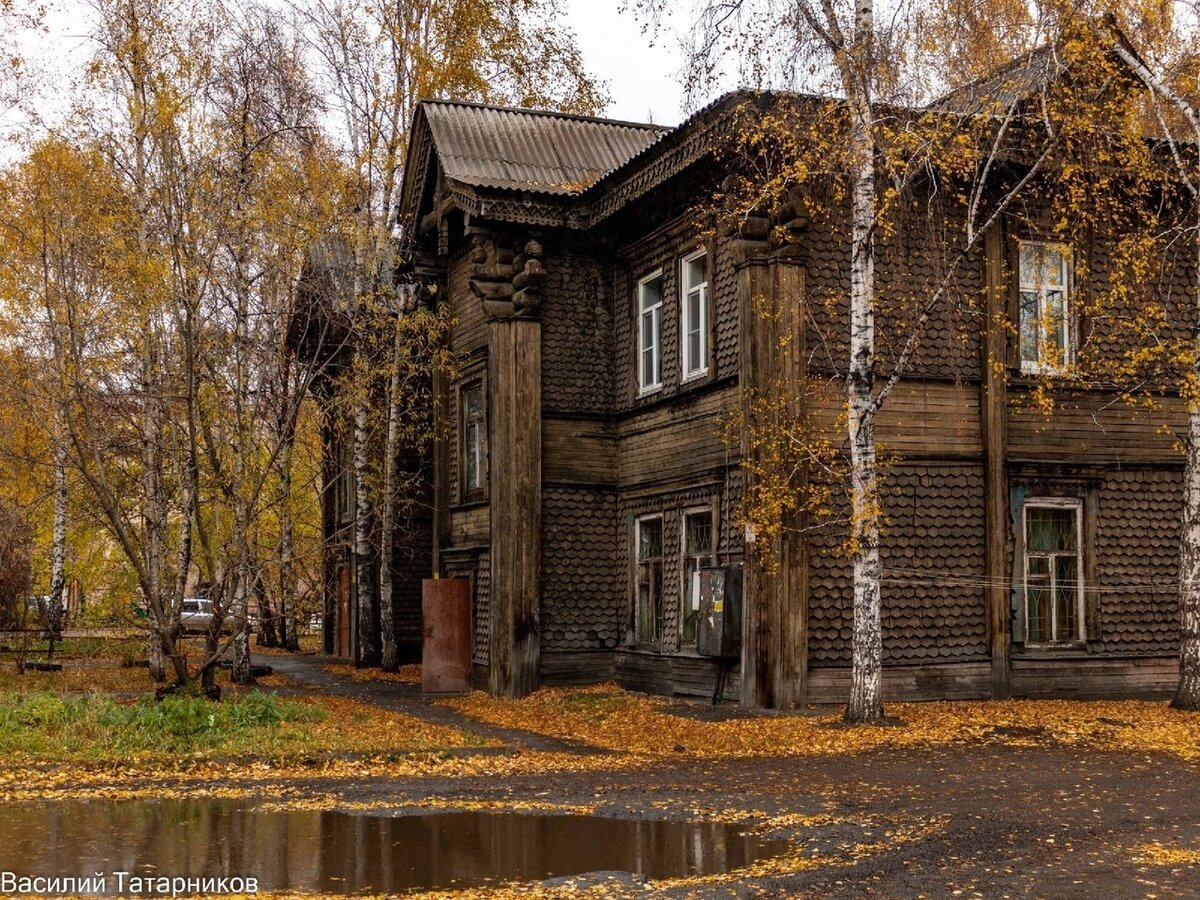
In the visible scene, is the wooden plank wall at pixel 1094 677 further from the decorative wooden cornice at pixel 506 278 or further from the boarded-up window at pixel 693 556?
the decorative wooden cornice at pixel 506 278

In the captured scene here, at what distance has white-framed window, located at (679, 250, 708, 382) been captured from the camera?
1958 cm

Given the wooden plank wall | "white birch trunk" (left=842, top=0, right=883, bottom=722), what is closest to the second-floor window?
"white birch trunk" (left=842, top=0, right=883, bottom=722)

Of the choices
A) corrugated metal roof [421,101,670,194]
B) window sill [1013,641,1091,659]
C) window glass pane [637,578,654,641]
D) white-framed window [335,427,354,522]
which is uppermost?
corrugated metal roof [421,101,670,194]

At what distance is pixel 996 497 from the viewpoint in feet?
59.8

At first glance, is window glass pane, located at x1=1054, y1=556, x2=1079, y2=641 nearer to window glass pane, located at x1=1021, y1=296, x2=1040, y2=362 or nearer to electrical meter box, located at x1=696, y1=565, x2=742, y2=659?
window glass pane, located at x1=1021, y1=296, x2=1040, y2=362

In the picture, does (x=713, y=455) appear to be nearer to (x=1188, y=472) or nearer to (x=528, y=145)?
(x=1188, y=472)

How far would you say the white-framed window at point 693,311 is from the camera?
19.6m

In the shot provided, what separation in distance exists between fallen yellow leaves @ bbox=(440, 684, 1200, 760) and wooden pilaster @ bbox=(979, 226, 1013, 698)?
0.69 metres

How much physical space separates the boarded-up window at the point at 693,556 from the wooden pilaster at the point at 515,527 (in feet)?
8.82

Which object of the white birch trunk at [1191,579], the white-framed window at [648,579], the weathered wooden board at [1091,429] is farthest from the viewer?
the white-framed window at [648,579]

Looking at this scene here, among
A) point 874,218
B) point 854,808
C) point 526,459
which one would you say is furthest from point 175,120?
point 854,808

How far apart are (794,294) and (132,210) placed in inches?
364

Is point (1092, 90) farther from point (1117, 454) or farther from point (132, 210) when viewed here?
point (132, 210)

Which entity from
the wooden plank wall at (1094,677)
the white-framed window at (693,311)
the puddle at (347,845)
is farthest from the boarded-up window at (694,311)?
the puddle at (347,845)
